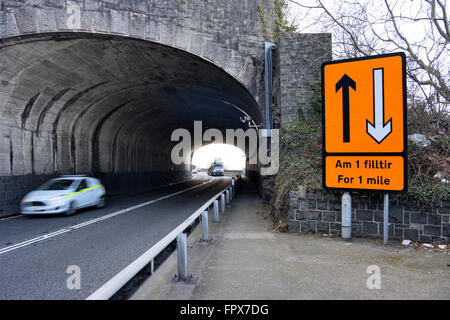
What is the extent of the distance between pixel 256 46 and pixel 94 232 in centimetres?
962

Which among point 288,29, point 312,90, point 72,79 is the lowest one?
point 312,90

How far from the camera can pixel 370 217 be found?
22.5 feet

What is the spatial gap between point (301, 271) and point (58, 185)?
10.6 meters

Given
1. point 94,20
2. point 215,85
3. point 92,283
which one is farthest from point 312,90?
point 92,283

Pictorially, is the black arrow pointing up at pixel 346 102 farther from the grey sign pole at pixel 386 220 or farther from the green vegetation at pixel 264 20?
Answer: the green vegetation at pixel 264 20

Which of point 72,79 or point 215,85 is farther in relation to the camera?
point 215,85

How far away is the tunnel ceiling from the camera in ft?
Answer: 38.5

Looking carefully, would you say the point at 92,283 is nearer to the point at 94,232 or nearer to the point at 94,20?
the point at 94,232

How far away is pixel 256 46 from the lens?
1289cm

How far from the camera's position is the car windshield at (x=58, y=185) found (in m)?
11.7

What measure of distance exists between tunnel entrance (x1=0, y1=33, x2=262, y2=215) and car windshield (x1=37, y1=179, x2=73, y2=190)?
5.41ft

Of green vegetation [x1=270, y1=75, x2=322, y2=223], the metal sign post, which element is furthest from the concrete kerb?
the metal sign post

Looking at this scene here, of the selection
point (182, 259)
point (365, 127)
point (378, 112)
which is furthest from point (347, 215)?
point (182, 259)

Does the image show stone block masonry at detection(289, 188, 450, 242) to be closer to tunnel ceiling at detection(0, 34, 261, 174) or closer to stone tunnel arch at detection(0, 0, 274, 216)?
stone tunnel arch at detection(0, 0, 274, 216)
